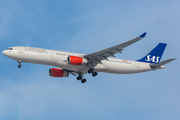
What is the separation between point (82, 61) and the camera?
39281 mm

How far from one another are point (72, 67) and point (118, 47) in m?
8.05

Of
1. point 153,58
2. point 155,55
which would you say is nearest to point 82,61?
point 153,58

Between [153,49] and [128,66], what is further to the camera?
[153,49]

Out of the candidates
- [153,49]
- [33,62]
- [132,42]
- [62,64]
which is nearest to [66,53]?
[62,64]

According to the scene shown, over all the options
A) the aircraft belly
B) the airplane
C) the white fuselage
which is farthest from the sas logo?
the white fuselage

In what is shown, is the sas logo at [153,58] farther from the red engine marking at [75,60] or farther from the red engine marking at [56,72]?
the red engine marking at [56,72]

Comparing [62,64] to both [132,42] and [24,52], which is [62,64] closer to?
[24,52]

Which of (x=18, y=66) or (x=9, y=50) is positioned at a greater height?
(x=9, y=50)

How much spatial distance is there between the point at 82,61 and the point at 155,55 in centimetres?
1554

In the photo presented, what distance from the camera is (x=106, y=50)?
3772cm

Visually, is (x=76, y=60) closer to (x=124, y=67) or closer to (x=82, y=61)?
(x=82, y=61)

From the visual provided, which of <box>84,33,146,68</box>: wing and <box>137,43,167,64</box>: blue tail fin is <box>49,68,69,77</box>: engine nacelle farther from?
<box>137,43,167,64</box>: blue tail fin

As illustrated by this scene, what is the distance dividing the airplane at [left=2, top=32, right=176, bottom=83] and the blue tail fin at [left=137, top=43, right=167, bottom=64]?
1193 millimetres

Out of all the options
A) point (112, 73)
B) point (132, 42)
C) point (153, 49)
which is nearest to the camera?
point (132, 42)
